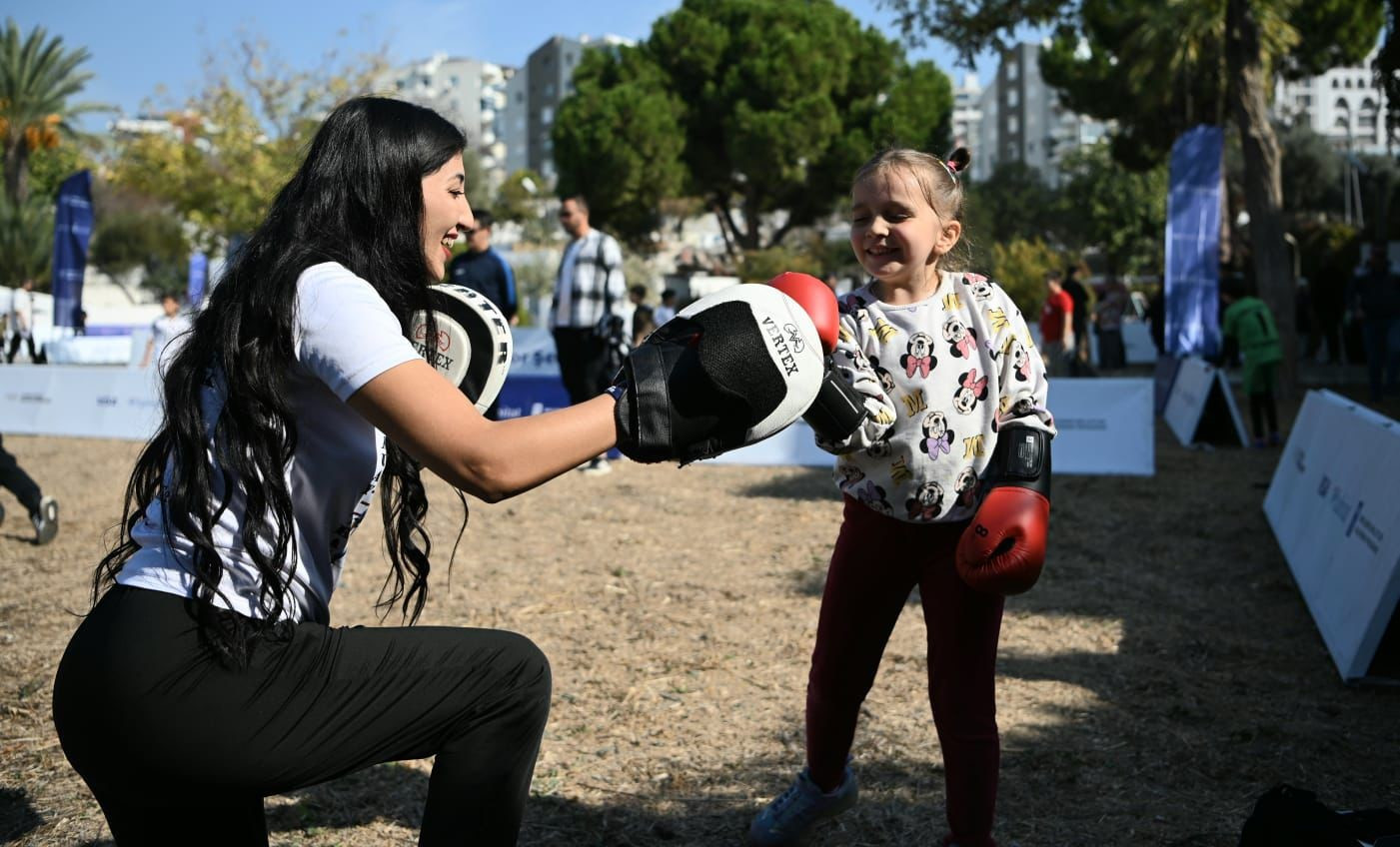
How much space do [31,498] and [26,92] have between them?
42.6 meters

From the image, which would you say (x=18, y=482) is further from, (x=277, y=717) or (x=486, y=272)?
(x=277, y=717)

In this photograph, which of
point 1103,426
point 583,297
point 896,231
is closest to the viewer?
point 896,231

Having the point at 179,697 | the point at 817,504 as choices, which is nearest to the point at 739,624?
the point at 817,504

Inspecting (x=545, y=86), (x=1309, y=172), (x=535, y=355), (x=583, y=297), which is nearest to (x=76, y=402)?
(x=535, y=355)

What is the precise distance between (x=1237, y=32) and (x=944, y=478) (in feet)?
43.6

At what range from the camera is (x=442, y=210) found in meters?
2.04

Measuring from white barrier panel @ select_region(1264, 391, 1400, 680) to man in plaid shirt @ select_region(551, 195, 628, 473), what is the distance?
15.4 feet

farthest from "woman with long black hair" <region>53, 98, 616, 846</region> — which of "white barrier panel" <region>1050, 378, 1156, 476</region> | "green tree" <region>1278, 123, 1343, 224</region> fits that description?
"green tree" <region>1278, 123, 1343, 224</region>

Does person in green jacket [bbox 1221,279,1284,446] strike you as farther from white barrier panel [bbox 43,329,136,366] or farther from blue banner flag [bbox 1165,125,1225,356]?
white barrier panel [bbox 43,329,136,366]

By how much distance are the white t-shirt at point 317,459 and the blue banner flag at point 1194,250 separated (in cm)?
1229

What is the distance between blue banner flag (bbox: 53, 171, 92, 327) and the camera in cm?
2144

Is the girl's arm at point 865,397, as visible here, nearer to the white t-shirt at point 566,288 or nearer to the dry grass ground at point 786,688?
the dry grass ground at point 786,688

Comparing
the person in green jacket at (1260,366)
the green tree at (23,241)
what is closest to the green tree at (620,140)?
the green tree at (23,241)

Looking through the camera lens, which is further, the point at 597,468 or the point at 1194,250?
the point at 1194,250
